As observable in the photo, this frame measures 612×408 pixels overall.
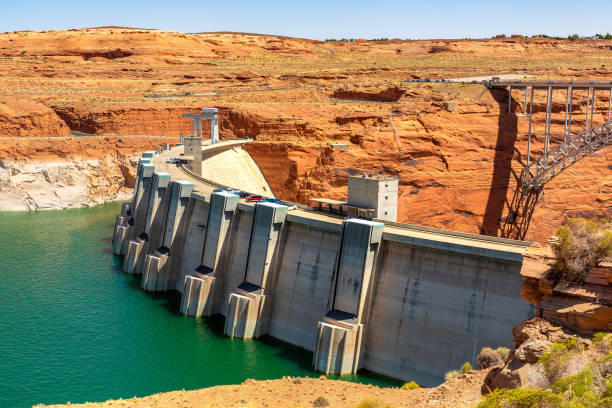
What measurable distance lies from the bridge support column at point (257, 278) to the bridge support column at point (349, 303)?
5909 mm

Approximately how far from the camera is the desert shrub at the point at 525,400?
13039 millimetres

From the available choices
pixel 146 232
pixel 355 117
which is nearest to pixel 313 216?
pixel 146 232

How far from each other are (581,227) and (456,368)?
43.2 ft

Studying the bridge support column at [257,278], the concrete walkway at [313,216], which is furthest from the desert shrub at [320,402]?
the bridge support column at [257,278]

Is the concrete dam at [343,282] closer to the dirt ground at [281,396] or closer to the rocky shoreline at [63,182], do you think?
the dirt ground at [281,396]

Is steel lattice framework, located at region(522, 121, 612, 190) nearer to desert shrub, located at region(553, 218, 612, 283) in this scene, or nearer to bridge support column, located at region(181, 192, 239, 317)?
bridge support column, located at region(181, 192, 239, 317)

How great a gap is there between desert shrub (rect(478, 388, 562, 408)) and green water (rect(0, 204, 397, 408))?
20.1 m

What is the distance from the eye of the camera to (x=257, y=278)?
40.6m

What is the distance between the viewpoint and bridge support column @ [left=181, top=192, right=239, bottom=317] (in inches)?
1715

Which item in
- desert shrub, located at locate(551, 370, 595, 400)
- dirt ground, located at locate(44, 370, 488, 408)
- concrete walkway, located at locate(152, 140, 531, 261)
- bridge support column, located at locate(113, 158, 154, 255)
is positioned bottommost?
dirt ground, located at locate(44, 370, 488, 408)

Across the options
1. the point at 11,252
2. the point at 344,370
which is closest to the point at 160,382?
the point at 344,370

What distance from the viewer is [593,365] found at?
571 inches

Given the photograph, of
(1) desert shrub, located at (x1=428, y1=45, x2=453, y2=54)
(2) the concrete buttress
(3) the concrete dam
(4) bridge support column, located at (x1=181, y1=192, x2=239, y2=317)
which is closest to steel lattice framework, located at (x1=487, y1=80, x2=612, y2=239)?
(3) the concrete dam

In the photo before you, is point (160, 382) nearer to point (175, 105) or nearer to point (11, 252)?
point (11, 252)
